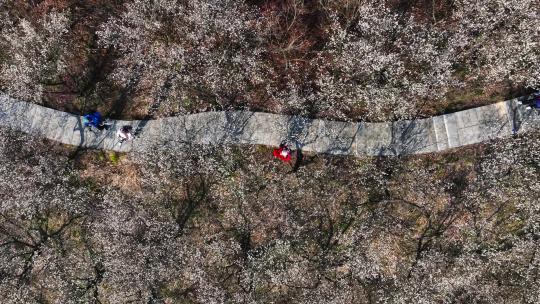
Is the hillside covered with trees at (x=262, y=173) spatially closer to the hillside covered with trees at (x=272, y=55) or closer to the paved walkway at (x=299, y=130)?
the hillside covered with trees at (x=272, y=55)

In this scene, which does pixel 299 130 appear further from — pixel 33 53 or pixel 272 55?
pixel 33 53

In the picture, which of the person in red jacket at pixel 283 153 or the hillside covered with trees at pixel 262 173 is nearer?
the hillside covered with trees at pixel 262 173

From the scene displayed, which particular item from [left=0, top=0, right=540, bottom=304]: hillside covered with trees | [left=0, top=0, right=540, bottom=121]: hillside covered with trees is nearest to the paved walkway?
[left=0, top=0, right=540, bottom=304]: hillside covered with trees

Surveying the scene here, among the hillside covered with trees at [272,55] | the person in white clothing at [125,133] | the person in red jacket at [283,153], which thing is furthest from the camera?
the person in white clothing at [125,133]

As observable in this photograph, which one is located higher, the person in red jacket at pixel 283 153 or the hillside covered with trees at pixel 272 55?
the hillside covered with trees at pixel 272 55

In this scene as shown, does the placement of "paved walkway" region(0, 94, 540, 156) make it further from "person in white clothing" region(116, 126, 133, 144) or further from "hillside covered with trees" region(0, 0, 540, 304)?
"hillside covered with trees" region(0, 0, 540, 304)

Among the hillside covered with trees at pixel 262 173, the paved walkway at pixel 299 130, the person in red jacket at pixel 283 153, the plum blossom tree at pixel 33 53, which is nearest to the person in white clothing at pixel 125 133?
the paved walkway at pixel 299 130
